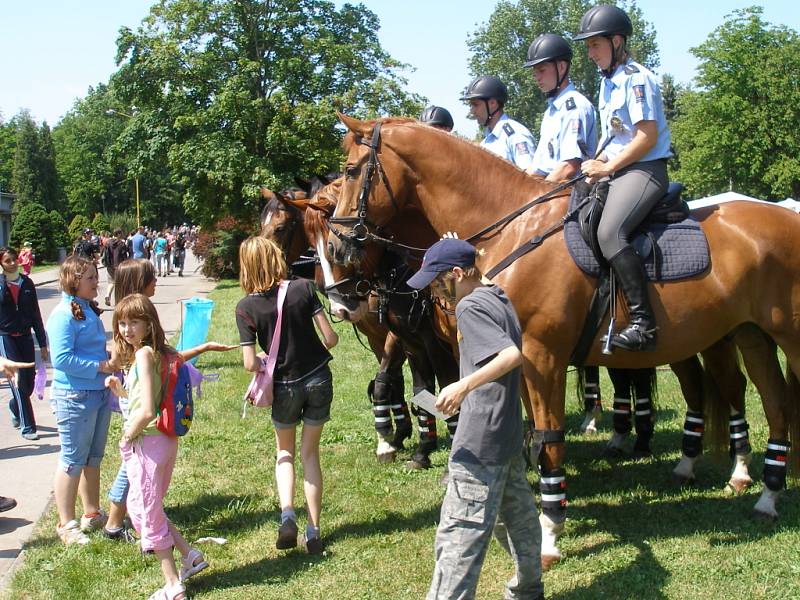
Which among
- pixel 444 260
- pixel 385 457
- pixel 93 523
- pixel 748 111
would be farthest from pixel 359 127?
pixel 748 111

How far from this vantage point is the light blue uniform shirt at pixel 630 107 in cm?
502

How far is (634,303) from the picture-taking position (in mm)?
4988

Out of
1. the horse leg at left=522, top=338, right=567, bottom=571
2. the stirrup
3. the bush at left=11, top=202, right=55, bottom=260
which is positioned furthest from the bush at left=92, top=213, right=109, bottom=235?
the stirrup

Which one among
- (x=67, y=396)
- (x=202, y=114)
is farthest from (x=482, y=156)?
(x=202, y=114)

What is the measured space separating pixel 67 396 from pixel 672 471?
4.89 m

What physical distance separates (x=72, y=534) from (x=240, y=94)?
28.1m

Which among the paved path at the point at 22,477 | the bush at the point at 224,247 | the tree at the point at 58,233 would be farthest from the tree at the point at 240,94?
the paved path at the point at 22,477

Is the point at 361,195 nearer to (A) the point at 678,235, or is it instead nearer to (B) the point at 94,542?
(A) the point at 678,235

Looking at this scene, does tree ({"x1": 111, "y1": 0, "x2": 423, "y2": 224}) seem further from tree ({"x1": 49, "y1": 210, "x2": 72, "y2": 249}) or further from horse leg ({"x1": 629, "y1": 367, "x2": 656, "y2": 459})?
horse leg ({"x1": 629, "y1": 367, "x2": 656, "y2": 459})

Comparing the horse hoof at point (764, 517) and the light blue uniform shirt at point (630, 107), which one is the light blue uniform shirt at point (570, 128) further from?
the horse hoof at point (764, 517)

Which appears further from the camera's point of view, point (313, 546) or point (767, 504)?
point (767, 504)

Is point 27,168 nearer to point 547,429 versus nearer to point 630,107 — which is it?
point 630,107

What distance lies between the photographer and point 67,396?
5391mm

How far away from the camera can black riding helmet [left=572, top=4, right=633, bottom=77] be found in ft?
16.8
